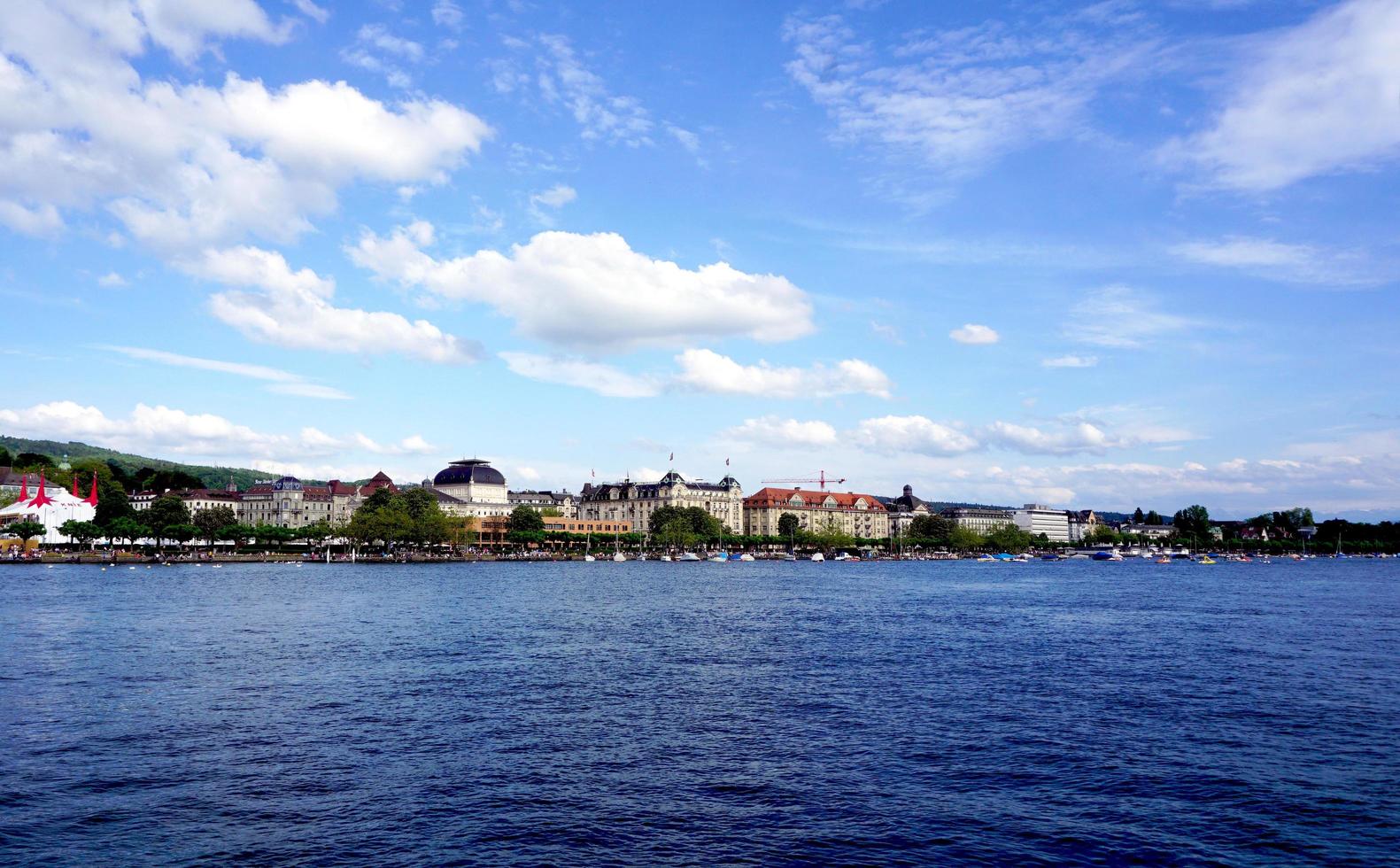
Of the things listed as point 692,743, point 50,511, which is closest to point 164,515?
point 50,511

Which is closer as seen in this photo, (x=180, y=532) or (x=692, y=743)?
(x=692, y=743)

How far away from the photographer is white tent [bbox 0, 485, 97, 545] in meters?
184

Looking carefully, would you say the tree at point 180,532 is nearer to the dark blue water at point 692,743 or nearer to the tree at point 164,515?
the tree at point 164,515

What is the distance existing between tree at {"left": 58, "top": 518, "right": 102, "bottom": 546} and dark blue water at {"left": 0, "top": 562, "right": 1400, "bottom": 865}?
131m

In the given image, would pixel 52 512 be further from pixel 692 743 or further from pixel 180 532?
pixel 692 743

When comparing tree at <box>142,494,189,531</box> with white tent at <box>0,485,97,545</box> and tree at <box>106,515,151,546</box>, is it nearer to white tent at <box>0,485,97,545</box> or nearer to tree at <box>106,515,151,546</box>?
tree at <box>106,515,151,546</box>

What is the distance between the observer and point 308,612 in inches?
2876

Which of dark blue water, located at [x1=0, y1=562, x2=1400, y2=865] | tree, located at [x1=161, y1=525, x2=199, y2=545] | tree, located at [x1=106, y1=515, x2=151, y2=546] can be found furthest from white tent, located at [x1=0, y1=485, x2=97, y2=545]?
dark blue water, located at [x1=0, y1=562, x2=1400, y2=865]

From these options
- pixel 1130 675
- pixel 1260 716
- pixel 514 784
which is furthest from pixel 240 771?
pixel 1130 675

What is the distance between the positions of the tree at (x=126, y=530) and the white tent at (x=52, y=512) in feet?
30.5

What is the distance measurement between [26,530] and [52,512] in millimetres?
17351

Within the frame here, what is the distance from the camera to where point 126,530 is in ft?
592

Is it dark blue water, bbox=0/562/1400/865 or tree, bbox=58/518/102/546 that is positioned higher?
tree, bbox=58/518/102/546

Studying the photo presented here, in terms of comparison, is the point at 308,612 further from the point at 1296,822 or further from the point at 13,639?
the point at 1296,822
